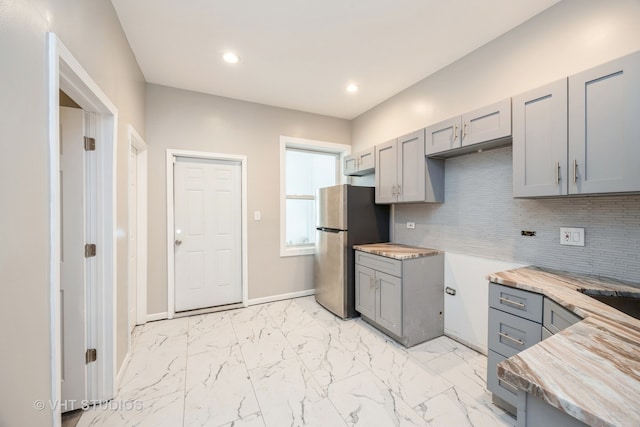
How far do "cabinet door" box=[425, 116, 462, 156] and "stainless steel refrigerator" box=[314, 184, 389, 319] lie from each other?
89 centimetres

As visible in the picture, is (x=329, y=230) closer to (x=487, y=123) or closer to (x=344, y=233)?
(x=344, y=233)

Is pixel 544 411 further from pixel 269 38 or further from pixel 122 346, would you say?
pixel 269 38

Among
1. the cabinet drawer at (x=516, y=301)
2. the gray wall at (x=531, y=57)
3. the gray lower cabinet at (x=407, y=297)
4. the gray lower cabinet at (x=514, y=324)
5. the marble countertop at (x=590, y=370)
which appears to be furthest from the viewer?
the gray lower cabinet at (x=407, y=297)

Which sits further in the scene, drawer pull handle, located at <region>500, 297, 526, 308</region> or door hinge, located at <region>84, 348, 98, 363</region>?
door hinge, located at <region>84, 348, 98, 363</region>

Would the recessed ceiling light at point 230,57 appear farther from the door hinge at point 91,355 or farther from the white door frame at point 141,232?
the door hinge at point 91,355

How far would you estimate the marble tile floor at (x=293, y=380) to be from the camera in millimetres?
1618

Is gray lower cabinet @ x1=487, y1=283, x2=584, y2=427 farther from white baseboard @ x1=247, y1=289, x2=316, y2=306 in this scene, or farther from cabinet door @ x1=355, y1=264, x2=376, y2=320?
white baseboard @ x1=247, y1=289, x2=316, y2=306

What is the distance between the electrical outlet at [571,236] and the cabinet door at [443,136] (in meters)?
0.97

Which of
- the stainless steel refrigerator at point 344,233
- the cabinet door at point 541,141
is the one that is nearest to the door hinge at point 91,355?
the stainless steel refrigerator at point 344,233

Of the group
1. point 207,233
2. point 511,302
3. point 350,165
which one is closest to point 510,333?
point 511,302

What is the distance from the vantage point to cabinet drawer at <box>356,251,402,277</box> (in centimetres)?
244

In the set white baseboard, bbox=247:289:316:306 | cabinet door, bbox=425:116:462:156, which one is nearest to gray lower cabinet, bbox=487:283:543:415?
cabinet door, bbox=425:116:462:156

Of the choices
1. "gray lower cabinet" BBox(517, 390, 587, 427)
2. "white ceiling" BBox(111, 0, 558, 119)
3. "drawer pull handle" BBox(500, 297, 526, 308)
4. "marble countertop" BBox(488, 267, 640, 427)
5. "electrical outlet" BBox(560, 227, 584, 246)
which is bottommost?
"drawer pull handle" BBox(500, 297, 526, 308)

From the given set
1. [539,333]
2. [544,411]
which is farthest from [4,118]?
[539,333]
